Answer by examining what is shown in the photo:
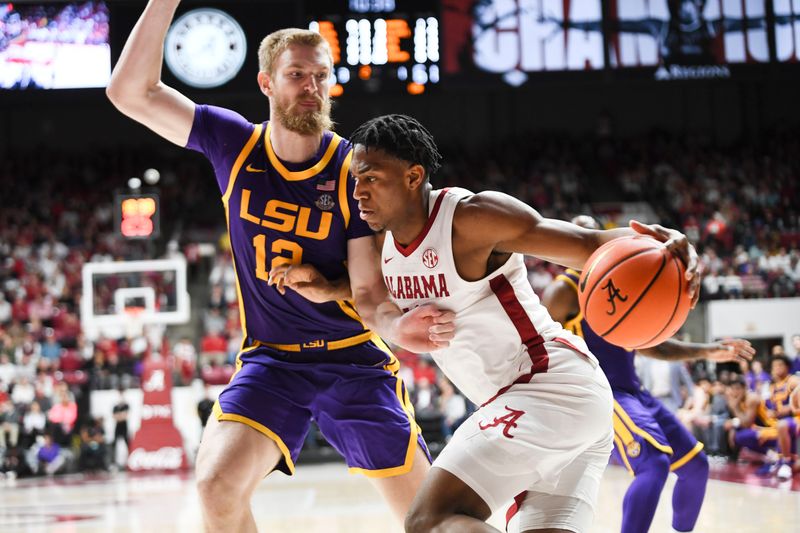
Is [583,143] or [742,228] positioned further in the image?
[583,143]

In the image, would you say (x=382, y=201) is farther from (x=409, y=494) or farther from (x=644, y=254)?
(x=409, y=494)

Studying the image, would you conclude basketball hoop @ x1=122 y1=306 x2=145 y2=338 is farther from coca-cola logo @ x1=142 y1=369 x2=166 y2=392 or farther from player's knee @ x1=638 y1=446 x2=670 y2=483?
player's knee @ x1=638 y1=446 x2=670 y2=483

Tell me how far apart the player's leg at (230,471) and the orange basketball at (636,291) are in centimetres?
136

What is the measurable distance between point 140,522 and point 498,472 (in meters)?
5.47

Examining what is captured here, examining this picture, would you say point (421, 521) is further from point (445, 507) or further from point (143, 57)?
point (143, 57)

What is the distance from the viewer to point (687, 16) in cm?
1545

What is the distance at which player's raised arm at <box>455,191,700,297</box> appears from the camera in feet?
→ 9.96

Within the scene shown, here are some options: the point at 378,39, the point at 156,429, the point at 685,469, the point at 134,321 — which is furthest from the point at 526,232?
the point at 378,39

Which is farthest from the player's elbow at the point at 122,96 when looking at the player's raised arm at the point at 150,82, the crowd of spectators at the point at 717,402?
the crowd of spectators at the point at 717,402

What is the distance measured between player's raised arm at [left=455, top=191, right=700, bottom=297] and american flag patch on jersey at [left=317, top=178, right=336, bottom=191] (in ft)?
2.74

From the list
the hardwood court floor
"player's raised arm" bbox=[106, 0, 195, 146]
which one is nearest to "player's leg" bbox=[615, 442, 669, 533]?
the hardwood court floor

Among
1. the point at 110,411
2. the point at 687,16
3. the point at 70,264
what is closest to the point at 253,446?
the point at 110,411

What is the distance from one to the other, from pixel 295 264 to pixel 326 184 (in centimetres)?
36

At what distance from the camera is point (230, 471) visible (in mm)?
3352
